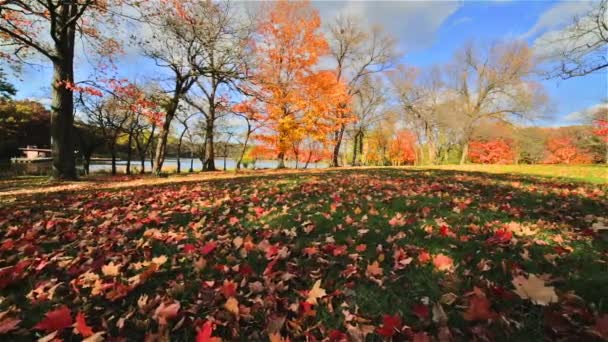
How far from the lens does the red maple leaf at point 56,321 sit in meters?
1.54

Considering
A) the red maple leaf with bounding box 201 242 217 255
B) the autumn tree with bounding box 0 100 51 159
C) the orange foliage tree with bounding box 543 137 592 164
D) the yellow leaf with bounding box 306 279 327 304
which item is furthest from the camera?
the orange foliage tree with bounding box 543 137 592 164

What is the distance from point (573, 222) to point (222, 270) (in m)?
3.84

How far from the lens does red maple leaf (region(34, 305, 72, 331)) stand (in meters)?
1.54

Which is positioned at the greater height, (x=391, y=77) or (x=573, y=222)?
(x=391, y=77)

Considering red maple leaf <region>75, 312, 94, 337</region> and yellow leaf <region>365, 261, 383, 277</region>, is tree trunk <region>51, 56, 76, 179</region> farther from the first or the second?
yellow leaf <region>365, 261, 383, 277</region>

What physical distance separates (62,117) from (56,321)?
10472mm

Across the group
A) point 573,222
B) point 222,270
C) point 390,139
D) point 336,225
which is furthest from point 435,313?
point 390,139

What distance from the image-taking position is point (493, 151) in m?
35.2

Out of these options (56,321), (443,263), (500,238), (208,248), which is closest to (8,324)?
(56,321)

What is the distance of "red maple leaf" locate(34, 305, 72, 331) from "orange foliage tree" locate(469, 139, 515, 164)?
39023 millimetres

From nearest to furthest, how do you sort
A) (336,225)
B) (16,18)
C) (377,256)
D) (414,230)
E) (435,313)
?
1. (435,313)
2. (377,256)
3. (414,230)
4. (336,225)
5. (16,18)

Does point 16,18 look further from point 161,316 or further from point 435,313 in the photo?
point 435,313

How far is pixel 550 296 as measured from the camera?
166 centimetres

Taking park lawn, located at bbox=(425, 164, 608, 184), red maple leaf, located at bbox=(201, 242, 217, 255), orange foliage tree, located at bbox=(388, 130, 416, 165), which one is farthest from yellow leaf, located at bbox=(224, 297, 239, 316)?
orange foliage tree, located at bbox=(388, 130, 416, 165)
